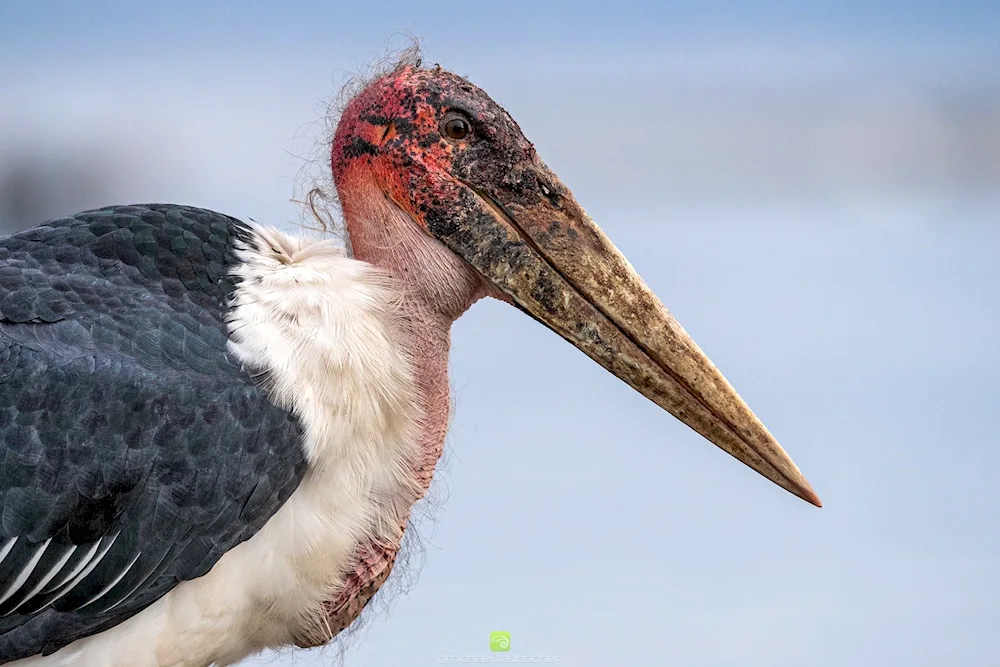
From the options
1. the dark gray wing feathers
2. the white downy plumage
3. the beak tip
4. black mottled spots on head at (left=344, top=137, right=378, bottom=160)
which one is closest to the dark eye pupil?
black mottled spots on head at (left=344, top=137, right=378, bottom=160)

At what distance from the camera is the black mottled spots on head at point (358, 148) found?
222 cm

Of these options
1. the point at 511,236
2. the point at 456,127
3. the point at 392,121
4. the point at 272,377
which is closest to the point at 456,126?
the point at 456,127

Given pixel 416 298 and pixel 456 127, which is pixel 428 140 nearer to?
pixel 456 127

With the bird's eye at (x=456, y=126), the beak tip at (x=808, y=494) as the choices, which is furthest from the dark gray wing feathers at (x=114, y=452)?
the beak tip at (x=808, y=494)

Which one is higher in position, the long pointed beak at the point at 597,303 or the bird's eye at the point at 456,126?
the bird's eye at the point at 456,126

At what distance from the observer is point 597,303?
2.23 m

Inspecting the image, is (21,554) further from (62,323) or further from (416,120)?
(416,120)

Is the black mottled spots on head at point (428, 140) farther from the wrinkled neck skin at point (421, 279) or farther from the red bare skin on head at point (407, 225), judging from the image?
the wrinkled neck skin at point (421, 279)

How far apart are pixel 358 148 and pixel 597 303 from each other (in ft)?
1.81

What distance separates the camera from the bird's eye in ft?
7.15

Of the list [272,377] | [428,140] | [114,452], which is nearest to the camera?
[114,452]

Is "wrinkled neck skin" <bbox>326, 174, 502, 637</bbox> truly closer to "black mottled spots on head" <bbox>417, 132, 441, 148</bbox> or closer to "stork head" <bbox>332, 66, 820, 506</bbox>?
"stork head" <bbox>332, 66, 820, 506</bbox>

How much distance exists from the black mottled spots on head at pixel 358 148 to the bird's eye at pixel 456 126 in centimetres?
14

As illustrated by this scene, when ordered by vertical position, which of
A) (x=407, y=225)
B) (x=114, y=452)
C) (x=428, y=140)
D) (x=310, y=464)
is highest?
(x=428, y=140)
